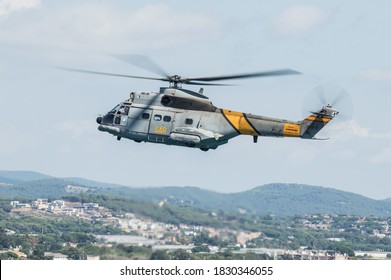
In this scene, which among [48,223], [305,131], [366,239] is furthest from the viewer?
[48,223]

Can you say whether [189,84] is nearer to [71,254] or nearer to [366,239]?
[71,254]

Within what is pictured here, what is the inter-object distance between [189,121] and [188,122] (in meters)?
0.07

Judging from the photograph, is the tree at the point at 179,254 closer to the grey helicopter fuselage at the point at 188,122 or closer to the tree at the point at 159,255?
the tree at the point at 159,255

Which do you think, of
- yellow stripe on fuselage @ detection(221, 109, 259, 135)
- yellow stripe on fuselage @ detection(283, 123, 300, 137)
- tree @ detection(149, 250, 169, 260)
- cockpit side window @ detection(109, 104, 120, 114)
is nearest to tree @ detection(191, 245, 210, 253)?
tree @ detection(149, 250, 169, 260)

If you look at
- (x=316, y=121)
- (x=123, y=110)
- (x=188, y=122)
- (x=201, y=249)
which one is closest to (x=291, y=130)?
(x=316, y=121)

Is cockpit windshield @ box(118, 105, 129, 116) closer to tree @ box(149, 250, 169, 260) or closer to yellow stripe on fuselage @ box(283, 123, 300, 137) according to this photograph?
yellow stripe on fuselage @ box(283, 123, 300, 137)

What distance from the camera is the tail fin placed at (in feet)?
190

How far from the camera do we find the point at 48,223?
591 feet

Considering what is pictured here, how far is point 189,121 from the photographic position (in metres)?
58.8

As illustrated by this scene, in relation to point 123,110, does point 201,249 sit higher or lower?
lower

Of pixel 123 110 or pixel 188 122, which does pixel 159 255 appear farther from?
pixel 123 110

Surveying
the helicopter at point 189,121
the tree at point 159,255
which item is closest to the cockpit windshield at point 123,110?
the helicopter at point 189,121
